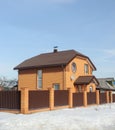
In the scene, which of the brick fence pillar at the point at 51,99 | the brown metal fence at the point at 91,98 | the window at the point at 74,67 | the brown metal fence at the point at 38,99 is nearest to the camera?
the brown metal fence at the point at 38,99

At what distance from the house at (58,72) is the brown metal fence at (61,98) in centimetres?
755

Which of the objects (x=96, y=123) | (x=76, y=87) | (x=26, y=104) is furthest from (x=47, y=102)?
(x=76, y=87)

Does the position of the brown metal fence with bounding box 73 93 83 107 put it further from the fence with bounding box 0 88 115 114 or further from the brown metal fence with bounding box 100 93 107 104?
the brown metal fence with bounding box 100 93 107 104

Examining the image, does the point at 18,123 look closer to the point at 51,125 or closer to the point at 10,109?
the point at 51,125

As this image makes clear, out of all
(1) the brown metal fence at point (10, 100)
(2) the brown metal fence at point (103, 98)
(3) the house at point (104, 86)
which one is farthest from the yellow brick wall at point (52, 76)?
(1) the brown metal fence at point (10, 100)

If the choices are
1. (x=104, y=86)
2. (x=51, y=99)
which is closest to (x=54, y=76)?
(x=51, y=99)

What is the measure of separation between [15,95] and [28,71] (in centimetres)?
1704

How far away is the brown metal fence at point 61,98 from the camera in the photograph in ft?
82.1

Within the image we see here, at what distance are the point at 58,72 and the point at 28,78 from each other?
15.9ft

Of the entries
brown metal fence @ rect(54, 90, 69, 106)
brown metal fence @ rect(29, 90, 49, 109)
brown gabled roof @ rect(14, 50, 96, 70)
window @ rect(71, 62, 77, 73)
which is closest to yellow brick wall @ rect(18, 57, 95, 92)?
window @ rect(71, 62, 77, 73)

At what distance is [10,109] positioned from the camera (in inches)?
836

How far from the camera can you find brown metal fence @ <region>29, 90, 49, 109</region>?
21422 mm

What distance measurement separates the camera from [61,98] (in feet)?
85.2

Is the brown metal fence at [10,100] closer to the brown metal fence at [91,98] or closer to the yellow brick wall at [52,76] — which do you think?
the brown metal fence at [91,98]
